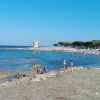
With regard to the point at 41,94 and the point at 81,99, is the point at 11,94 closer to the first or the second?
the point at 41,94

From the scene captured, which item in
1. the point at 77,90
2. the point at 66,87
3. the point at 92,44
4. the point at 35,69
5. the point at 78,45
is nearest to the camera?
the point at 77,90

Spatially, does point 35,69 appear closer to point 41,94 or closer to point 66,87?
point 66,87

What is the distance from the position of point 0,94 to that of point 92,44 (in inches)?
6409

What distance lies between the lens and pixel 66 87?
19391 millimetres

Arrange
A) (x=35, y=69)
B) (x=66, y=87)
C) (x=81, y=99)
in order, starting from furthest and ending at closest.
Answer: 1. (x=35, y=69)
2. (x=66, y=87)
3. (x=81, y=99)

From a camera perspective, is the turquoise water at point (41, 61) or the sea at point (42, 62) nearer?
the sea at point (42, 62)

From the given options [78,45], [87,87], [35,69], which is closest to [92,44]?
[78,45]

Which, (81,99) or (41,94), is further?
(41,94)

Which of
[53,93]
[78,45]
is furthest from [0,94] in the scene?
[78,45]

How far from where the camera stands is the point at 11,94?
16719 mm

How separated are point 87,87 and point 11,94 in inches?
230

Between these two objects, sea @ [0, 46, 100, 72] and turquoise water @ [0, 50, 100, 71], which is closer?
sea @ [0, 46, 100, 72]

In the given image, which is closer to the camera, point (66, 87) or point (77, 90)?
point (77, 90)

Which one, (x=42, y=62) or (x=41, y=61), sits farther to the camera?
(x=41, y=61)
